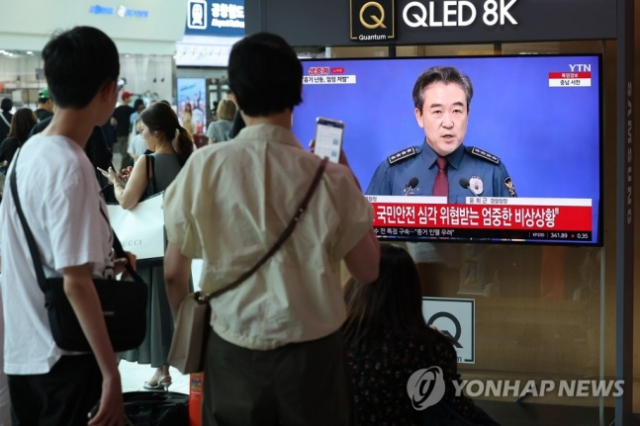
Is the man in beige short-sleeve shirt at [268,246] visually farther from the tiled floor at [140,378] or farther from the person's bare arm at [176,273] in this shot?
the tiled floor at [140,378]

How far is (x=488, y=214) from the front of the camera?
3.91m

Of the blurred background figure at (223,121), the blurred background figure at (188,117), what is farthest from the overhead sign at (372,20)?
the blurred background figure at (188,117)

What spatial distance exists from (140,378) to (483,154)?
8.29ft

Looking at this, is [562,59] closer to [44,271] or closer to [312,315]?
[312,315]

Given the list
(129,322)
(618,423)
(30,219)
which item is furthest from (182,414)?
(618,423)

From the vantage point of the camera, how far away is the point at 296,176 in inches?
76.3

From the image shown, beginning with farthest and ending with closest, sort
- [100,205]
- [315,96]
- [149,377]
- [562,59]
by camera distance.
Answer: [149,377], [315,96], [562,59], [100,205]

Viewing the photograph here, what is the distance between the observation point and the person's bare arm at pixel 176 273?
2.06m

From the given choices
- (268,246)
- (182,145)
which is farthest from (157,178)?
(268,246)

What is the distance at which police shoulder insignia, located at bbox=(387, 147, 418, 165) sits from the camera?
13.1 feet

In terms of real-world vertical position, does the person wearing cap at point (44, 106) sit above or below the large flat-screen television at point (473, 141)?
above

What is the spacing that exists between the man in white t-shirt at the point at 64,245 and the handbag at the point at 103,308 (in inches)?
1.0

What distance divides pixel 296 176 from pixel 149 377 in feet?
11.8

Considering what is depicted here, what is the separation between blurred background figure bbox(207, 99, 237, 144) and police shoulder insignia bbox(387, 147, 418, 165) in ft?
21.4
